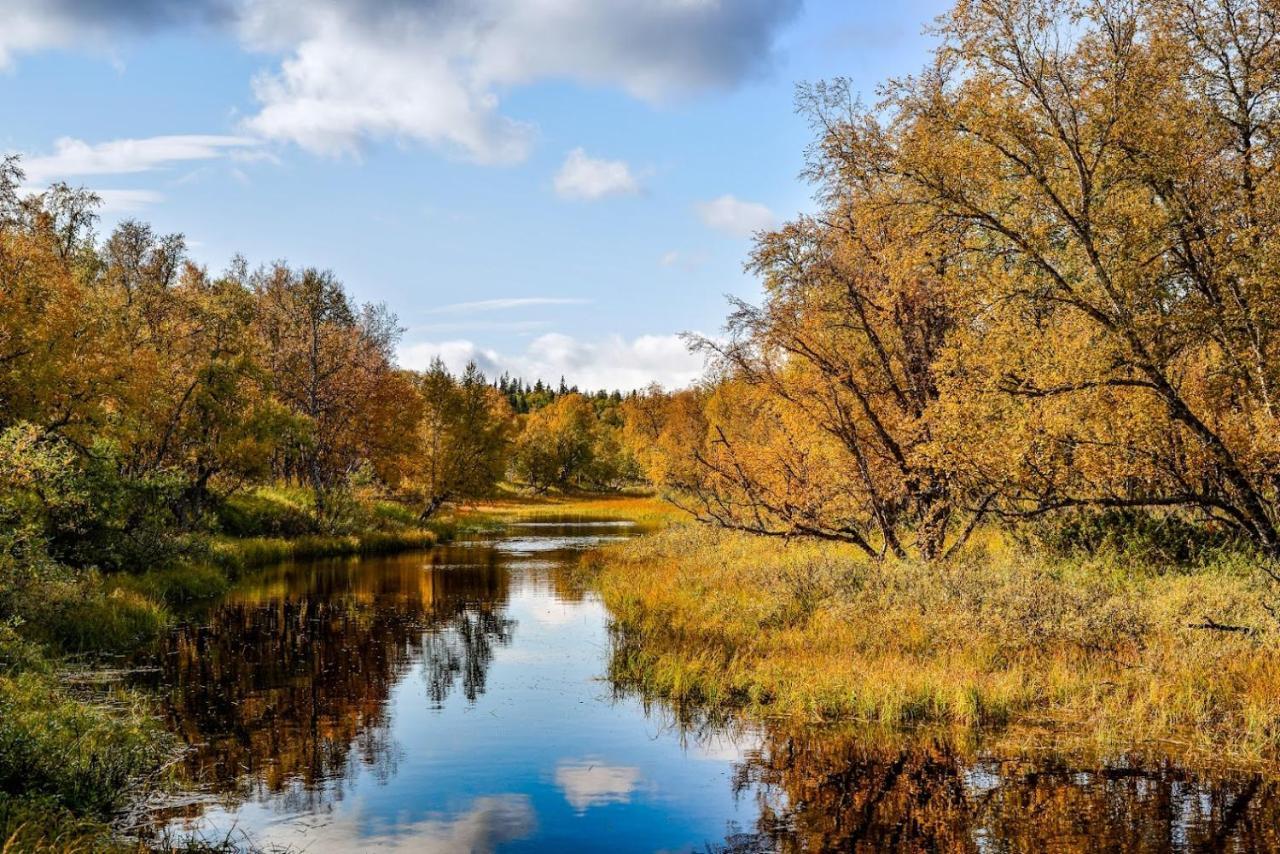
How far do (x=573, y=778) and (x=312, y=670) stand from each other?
8.75m

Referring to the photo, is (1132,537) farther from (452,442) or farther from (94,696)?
(452,442)

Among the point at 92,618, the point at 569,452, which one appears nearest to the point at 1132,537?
the point at 92,618

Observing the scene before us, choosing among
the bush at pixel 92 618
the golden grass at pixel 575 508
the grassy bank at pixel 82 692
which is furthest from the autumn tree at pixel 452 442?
the bush at pixel 92 618

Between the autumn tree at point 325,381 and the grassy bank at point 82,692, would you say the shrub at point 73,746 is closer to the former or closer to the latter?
the grassy bank at point 82,692

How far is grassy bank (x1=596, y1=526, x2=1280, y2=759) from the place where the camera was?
46.0ft

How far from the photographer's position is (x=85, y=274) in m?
37.8

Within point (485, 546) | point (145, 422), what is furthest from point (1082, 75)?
point (485, 546)

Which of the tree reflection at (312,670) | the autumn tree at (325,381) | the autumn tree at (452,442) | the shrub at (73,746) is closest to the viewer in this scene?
the shrub at (73,746)

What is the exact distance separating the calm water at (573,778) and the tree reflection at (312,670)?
0.07 metres

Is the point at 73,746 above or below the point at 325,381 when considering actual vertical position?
below

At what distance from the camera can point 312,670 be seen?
65.1ft

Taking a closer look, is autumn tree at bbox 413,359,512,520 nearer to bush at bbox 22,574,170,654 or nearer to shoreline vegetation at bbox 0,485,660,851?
shoreline vegetation at bbox 0,485,660,851

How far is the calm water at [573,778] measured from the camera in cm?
1085

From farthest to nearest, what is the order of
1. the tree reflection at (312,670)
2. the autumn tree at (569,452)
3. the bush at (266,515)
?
the autumn tree at (569,452)
the bush at (266,515)
the tree reflection at (312,670)
